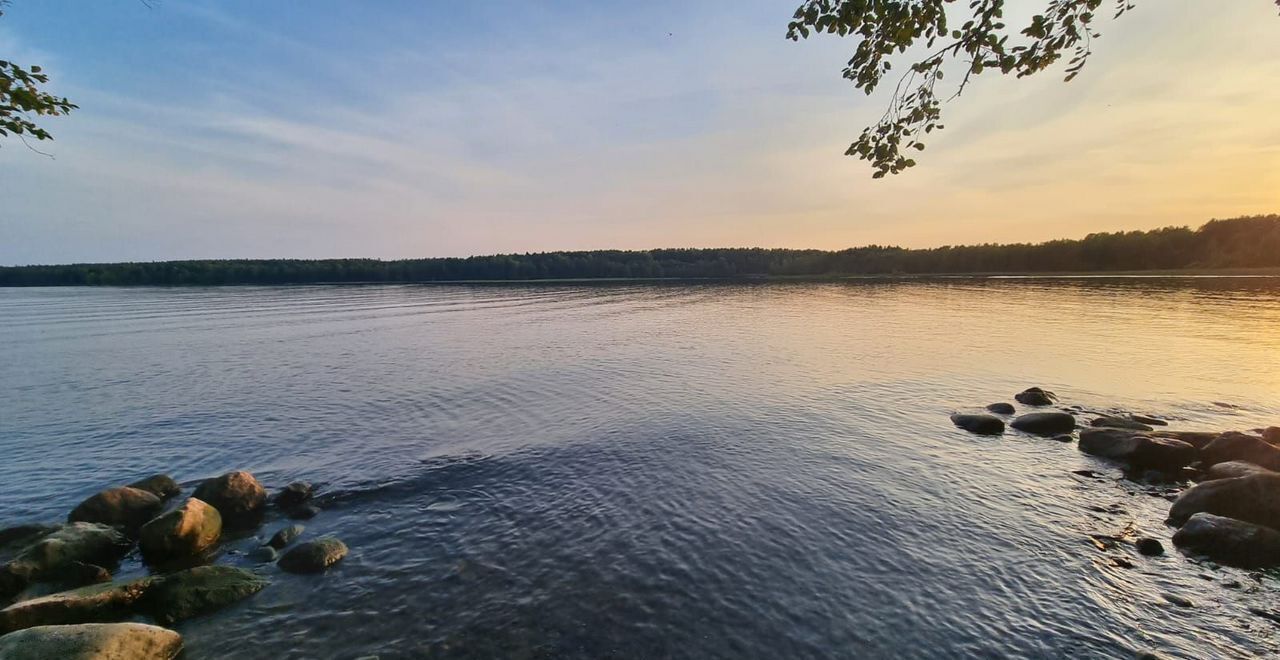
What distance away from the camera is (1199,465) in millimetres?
15820

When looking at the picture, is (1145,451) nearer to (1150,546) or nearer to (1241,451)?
(1241,451)

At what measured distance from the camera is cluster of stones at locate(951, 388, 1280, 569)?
36.7ft

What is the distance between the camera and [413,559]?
11758 mm

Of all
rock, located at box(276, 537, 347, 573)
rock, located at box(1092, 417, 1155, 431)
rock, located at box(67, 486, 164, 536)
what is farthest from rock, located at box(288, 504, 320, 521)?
rock, located at box(1092, 417, 1155, 431)

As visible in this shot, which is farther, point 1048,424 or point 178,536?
point 1048,424

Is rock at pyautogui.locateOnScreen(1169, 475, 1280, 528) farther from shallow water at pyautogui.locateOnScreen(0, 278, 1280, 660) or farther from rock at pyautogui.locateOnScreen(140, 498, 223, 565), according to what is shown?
rock at pyautogui.locateOnScreen(140, 498, 223, 565)

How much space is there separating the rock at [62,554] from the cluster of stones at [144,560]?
0.02m

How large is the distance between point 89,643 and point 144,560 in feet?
15.3

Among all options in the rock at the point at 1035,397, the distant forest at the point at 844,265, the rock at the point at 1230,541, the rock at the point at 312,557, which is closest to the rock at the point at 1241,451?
the rock at the point at 1230,541

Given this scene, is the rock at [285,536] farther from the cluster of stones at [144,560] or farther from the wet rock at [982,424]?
the wet rock at [982,424]

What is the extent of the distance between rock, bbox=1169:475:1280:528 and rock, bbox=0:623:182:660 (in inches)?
748

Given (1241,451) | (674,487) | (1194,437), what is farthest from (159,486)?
(1194,437)

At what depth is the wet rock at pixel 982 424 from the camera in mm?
19594

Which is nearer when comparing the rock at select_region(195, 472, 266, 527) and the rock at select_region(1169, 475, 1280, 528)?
the rock at select_region(1169, 475, 1280, 528)
